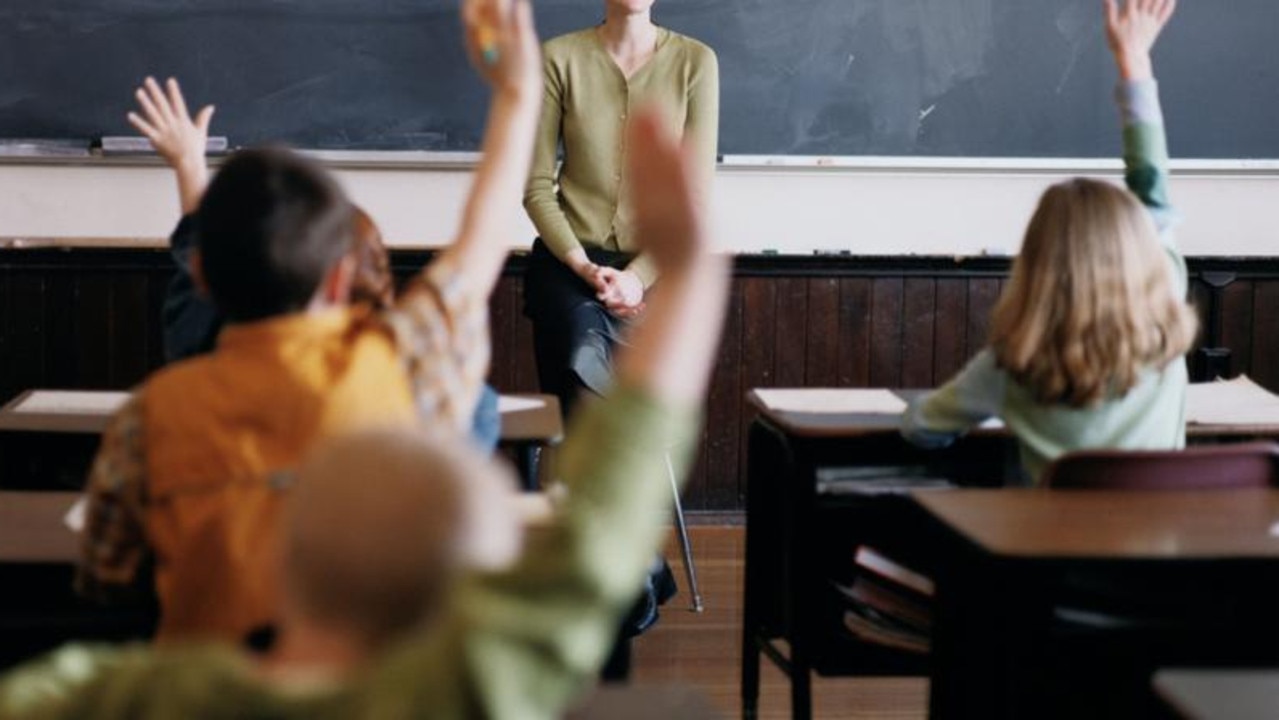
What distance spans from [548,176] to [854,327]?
1286mm


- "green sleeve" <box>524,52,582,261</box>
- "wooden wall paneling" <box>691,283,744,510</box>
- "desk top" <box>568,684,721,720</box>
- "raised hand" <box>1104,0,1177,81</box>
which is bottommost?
"wooden wall paneling" <box>691,283,744,510</box>

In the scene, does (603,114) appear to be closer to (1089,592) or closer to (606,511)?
(1089,592)

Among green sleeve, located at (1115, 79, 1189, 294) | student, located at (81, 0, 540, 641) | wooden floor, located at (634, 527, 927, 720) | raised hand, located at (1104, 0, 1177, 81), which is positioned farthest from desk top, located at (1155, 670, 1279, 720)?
wooden floor, located at (634, 527, 927, 720)

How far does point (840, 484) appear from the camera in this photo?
9.57 ft

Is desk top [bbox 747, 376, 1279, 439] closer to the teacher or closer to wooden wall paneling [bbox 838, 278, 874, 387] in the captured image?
the teacher

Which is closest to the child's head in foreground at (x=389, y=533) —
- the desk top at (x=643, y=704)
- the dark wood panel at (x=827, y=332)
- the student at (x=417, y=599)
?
the student at (x=417, y=599)

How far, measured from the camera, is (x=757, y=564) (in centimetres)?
330

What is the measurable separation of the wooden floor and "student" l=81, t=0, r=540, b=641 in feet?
6.21

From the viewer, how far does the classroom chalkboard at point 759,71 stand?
4.81 m

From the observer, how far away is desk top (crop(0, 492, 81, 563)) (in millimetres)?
2000

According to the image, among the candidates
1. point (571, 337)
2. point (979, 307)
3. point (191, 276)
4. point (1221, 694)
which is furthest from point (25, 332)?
point (1221, 694)

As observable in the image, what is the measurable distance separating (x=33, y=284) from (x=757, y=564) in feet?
8.31

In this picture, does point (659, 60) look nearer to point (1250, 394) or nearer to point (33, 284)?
point (1250, 394)

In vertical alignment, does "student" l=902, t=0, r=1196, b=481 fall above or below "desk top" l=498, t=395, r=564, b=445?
above
